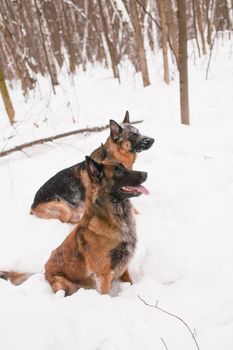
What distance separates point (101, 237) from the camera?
10.1ft

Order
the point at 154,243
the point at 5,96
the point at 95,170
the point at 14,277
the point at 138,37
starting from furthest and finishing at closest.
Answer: the point at 138,37 → the point at 5,96 → the point at 154,243 → the point at 14,277 → the point at 95,170

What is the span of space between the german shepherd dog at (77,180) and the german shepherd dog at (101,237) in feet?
4.94

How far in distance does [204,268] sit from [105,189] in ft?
3.84

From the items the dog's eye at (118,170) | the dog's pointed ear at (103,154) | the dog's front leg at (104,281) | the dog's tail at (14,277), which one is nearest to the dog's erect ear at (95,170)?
the dog's eye at (118,170)

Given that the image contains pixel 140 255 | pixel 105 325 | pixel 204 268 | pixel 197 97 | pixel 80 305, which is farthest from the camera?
pixel 197 97

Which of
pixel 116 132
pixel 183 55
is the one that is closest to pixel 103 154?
pixel 116 132

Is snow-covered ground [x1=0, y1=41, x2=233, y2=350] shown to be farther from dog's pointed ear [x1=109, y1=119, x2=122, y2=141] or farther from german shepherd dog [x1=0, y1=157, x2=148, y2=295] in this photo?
dog's pointed ear [x1=109, y1=119, x2=122, y2=141]

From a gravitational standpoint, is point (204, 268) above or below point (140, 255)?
above

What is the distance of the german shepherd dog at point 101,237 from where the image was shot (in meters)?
3.03

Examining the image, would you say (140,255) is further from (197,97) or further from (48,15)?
(48,15)

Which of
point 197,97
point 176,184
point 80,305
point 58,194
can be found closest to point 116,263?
point 80,305

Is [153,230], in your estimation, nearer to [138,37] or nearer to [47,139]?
[47,139]

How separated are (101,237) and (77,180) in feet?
6.12

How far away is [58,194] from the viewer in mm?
4793
